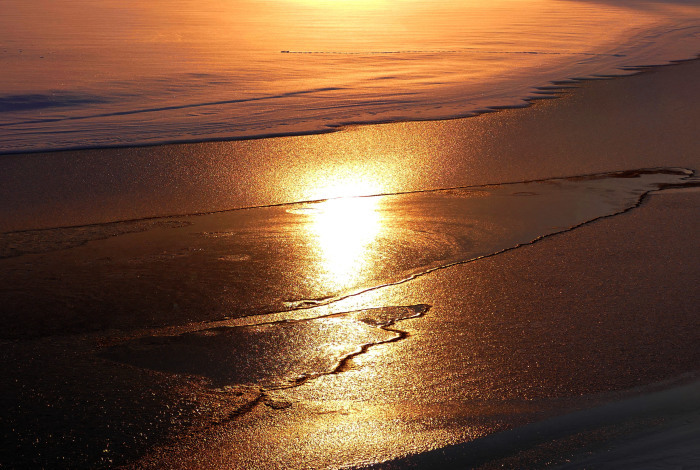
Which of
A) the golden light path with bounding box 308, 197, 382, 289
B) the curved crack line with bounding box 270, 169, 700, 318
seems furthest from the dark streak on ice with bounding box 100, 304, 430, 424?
the golden light path with bounding box 308, 197, 382, 289

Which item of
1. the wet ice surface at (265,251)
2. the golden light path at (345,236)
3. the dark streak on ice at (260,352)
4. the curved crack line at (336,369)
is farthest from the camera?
the golden light path at (345,236)

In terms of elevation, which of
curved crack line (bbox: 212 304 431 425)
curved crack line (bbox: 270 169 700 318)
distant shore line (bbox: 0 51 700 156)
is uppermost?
distant shore line (bbox: 0 51 700 156)

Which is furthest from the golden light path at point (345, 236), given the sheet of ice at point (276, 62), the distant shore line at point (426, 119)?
the sheet of ice at point (276, 62)

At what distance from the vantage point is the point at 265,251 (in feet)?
12.6

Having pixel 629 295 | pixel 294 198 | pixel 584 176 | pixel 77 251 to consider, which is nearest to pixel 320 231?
pixel 294 198

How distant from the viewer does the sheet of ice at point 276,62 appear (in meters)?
7.50

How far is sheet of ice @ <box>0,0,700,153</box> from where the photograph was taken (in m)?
7.50

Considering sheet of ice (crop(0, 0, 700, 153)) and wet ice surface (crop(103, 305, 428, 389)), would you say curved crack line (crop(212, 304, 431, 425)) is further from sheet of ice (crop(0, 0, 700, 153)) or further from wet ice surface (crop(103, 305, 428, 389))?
sheet of ice (crop(0, 0, 700, 153))

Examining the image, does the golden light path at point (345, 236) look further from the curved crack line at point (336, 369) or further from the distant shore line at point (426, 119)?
the distant shore line at point (426, 119)

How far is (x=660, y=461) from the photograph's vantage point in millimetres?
2090

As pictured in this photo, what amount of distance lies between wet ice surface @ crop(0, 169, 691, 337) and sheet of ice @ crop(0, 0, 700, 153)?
8.35ft

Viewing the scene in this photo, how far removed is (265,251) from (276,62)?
26.6ft

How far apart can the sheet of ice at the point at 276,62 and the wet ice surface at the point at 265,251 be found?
100 inches

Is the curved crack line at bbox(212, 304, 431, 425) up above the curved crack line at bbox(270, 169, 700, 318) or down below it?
below
